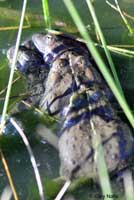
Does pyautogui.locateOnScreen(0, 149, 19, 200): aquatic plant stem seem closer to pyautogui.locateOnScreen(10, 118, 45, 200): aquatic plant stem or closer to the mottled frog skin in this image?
pyautogui.locateOnScreen(10, 118, 45, 200): aquatic plant stem

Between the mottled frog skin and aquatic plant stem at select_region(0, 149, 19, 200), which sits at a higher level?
the mottled frog skin

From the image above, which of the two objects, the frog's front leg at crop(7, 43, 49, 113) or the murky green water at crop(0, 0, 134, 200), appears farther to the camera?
the frog's front leg at crop(7, 43, 49, 113)

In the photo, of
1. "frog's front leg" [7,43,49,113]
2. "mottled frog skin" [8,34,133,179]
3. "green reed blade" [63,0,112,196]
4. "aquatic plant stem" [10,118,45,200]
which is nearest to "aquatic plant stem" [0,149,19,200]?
"aquatic plant stem" [10,118,45,200]

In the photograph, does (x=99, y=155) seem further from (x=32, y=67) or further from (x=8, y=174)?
(x=32, y=67)

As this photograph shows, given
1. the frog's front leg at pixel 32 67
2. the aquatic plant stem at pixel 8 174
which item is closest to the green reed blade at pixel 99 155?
the aquatic plant stem at pixel 8 174

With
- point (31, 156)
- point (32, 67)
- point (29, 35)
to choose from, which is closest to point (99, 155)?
point (31, 156)

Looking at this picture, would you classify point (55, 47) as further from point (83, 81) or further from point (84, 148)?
point (84, 148)
